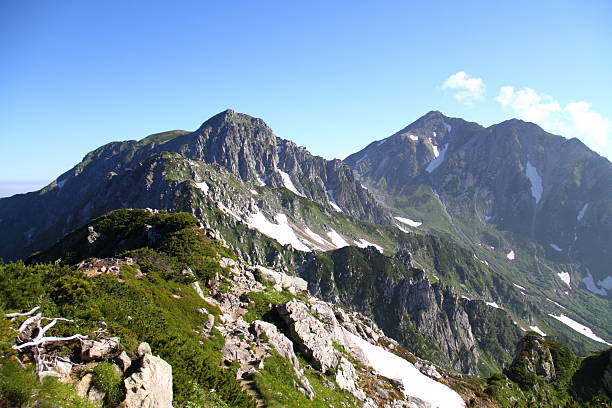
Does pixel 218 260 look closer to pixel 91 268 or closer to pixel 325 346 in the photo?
pixel 91 268

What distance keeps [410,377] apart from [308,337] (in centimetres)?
2568

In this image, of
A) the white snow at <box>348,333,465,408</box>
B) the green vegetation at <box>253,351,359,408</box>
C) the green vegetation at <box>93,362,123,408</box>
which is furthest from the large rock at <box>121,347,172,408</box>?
the white snow at <box>348,333,465,408</box>

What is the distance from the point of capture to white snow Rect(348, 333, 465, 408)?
47812 mm

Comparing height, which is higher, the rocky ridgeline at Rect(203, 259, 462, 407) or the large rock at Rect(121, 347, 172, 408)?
the large rock at Rect(121, 347, 172, 408)

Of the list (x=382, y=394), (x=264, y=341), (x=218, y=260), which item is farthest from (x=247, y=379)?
(x=218, y=260)

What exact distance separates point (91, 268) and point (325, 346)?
80.1ft

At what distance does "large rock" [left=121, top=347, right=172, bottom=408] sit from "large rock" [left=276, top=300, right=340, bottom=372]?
19.7 meters

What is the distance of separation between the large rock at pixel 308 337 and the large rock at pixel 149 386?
19724mm

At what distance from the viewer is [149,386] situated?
14.8 metres

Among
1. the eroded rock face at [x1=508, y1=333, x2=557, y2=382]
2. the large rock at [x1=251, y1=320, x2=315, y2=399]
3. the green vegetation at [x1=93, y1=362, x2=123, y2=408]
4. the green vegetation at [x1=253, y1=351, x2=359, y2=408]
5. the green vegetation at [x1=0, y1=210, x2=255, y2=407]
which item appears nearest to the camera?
the green vegetation at [x1=93, y1=362, x2=123, y2=408]

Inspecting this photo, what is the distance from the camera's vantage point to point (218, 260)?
50.4 m

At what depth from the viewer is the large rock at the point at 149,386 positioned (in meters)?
14.1

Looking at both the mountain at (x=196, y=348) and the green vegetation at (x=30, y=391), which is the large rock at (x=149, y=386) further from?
the green vegetation at (x=30, y=391)

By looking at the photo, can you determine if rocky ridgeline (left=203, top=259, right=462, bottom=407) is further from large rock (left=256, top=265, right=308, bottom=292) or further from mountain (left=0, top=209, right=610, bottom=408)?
large rock (left=256, top=265, right=308, bottom=292)
